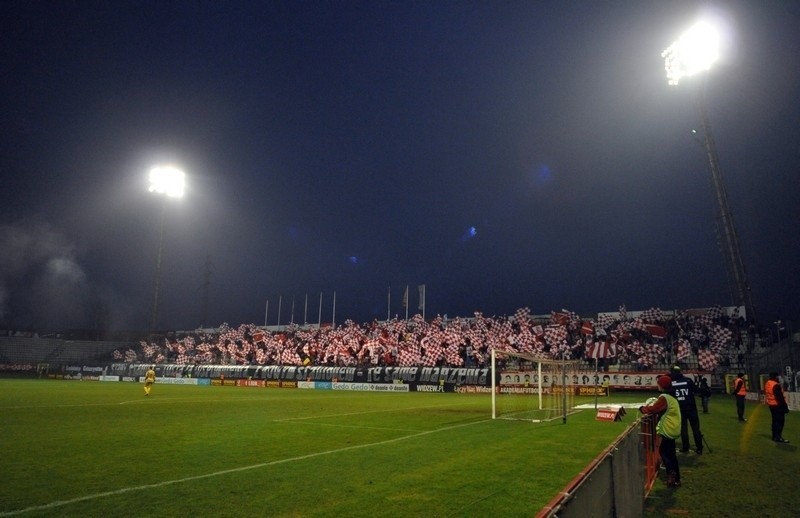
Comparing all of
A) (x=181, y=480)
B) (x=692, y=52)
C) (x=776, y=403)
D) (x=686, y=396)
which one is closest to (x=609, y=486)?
(x=181, y=480)

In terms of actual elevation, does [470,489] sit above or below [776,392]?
below

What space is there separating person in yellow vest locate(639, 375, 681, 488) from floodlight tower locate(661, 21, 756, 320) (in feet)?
97.8

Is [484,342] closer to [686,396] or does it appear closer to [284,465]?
[686,396]

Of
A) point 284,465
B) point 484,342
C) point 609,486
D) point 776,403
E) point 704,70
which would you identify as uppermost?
point 704,70

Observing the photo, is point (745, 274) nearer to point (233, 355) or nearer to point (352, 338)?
point (352, 338)

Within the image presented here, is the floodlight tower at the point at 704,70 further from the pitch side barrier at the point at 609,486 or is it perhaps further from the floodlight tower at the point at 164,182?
the floodlight tower at the point at 164,182

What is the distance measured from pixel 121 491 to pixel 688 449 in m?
13.1

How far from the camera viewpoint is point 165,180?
59.4 m

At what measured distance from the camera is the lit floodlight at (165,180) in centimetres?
5922

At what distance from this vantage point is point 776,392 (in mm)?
14227

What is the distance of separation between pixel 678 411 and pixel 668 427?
0.35 meters

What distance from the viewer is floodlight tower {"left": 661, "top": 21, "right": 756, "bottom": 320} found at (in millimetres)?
30938

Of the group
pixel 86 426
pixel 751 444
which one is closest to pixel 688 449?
pixel 751 444

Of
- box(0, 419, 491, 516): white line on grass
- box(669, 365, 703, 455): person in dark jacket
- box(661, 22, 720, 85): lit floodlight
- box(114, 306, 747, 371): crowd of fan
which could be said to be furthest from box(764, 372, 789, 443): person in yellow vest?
box(661, 22, 720, 85): lit floodlight
